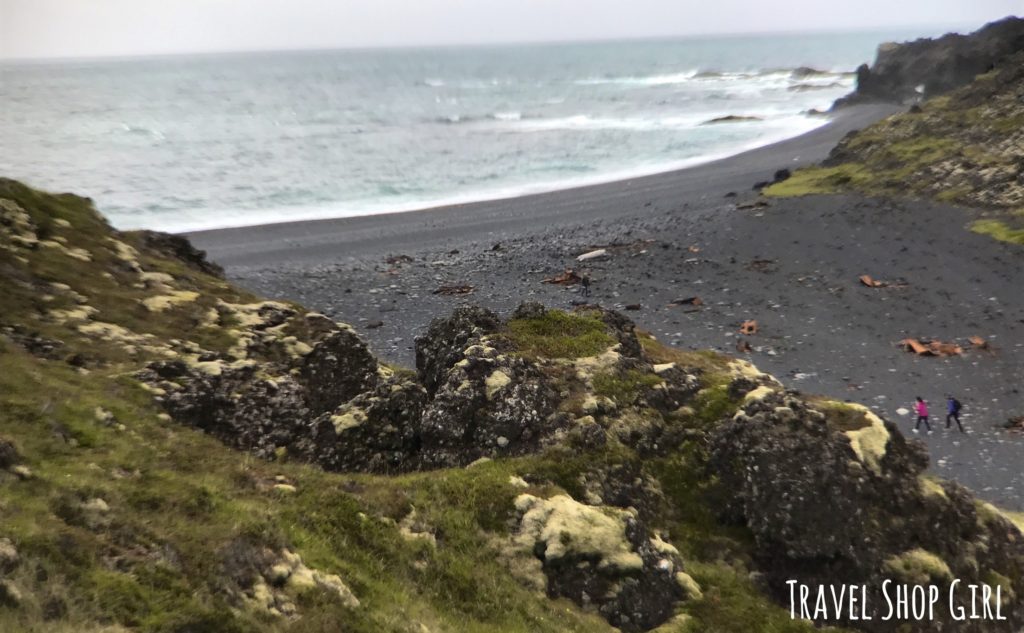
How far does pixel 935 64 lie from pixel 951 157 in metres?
56.9

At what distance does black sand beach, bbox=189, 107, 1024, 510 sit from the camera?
22.6m

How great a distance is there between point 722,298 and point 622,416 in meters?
20.9

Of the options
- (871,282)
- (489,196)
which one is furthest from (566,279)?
(489,196)

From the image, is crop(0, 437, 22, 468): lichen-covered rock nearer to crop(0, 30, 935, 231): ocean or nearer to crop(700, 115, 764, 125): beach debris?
crop(0, 30, 935, 231): ocean

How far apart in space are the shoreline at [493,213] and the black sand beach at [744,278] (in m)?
0.28

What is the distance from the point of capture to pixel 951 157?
153 feet

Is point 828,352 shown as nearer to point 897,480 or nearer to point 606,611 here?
point 897,480

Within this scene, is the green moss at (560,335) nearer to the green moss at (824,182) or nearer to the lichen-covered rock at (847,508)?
the lichen-covered rock at (847,508)

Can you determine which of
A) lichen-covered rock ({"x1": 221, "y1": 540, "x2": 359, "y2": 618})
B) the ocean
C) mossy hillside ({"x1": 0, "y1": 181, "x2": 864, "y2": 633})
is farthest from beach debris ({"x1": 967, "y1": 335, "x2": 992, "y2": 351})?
the ocean

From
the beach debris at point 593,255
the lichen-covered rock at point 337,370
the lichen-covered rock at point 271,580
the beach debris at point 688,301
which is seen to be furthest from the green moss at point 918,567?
the beach debris at point 593,255

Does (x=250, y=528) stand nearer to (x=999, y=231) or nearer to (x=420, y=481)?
(x=420, y=481)

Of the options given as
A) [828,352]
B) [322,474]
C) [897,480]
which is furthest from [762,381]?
[828,352]

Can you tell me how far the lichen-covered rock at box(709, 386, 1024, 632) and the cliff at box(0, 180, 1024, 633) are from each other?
1.4 inches

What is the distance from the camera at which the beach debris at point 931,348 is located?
24.5 m
